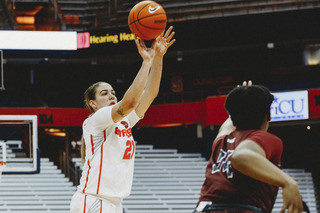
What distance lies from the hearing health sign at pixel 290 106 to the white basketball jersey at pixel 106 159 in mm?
12572

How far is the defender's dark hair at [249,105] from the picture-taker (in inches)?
106

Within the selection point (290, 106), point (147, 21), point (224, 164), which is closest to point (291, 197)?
point (224, 164)

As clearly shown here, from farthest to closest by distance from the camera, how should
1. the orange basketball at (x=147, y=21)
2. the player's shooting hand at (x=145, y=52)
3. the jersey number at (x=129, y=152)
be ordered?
the orange basketball at (x=147, y=21) → the jersey number at (x=129, y=152) → the player's shooting hand at (x=145, y=52)

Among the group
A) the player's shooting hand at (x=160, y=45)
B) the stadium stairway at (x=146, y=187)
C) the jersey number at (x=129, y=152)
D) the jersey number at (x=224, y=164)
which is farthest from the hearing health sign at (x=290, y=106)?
the jersey number at (x=224, y=164)

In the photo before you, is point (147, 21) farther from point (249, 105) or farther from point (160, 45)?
point (249, 105)

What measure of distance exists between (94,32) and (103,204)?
14600mm

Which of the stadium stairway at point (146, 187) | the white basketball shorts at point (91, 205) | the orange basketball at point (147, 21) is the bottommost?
the stadium stairway at point (146, 187)

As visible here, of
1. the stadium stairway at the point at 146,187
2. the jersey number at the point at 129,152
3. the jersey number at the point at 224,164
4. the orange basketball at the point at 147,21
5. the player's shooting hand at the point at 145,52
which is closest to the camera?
the jersey number at the point at 224,164

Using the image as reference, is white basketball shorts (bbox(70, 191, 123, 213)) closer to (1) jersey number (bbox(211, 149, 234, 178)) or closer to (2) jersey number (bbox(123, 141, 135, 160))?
(2) jersey number (bbox(123, 141, 135, 160))

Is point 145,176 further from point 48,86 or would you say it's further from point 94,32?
point 48,86

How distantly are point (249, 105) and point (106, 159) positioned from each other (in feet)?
6.25

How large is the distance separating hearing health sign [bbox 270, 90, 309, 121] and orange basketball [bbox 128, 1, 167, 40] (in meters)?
11.8

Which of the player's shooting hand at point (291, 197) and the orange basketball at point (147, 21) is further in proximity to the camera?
the orange basketball at point (147, 21)

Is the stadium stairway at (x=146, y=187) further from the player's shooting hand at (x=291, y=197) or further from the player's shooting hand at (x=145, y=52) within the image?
the player's shooting hand at (x=291, y=197)
